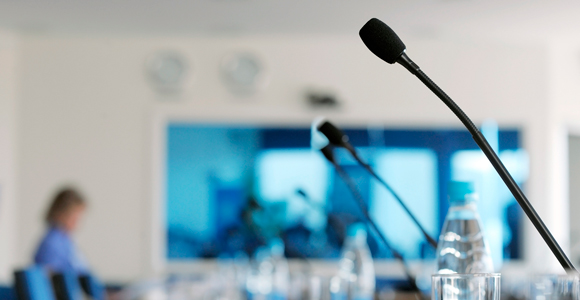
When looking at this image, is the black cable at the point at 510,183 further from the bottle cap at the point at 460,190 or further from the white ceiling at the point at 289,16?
the white ceiling at the point at 289,16

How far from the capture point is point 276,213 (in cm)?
373

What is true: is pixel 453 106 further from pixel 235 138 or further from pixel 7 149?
pixel 7 149

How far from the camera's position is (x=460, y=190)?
1193 mm

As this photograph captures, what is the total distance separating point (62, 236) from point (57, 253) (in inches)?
5.8

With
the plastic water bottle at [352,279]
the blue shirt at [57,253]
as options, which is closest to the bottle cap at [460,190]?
the plastic water bottle at [352,279]

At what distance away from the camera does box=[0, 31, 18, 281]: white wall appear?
5.72 meters

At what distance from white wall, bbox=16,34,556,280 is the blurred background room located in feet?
0.04

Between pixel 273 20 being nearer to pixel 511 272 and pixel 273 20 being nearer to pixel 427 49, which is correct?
pixel 427 49

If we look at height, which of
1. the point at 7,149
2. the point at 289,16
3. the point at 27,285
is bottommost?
the point at 27,285

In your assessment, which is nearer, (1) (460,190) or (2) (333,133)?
(1) (460,190)

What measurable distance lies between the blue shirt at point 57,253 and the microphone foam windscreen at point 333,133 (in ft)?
11.2

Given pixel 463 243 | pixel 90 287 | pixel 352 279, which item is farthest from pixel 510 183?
pixel 90 287

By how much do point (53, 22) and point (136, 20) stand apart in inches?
27.1

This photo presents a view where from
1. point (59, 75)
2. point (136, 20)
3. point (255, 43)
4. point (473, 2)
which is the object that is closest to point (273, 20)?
point (255, 43)
